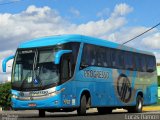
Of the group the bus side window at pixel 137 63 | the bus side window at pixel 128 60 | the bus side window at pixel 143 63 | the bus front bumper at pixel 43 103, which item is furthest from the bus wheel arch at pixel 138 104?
the bus front bumper at pixel 43 103

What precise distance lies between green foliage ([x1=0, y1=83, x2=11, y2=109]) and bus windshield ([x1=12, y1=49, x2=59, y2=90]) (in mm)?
25071

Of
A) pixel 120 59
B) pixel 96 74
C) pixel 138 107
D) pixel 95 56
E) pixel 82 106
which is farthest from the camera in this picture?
pixel 138 107

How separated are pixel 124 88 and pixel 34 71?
7.40m

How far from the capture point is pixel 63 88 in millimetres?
21594

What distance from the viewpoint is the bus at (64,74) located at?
2153cm

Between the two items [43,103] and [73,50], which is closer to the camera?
[43,103]

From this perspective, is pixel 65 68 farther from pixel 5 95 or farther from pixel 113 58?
pixel 5 95

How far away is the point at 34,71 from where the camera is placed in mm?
21703

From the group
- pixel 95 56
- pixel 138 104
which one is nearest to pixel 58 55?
pixel 95 56

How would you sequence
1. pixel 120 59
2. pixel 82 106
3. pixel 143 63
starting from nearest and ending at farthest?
pixel 82 106 → pixel 120 59 → pixel 143 63

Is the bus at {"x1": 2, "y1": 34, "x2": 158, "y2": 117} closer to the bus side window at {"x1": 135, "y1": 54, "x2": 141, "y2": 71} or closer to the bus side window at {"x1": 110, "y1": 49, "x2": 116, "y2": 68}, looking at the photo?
the bus side window at {"x1": 110, "y1": 49, "x2": 116, "y2": 68}

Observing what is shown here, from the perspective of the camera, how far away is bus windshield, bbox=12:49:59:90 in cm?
2152

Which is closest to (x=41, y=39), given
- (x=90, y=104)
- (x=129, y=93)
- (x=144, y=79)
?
(x=90, y=104)

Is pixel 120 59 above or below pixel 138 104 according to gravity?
above
